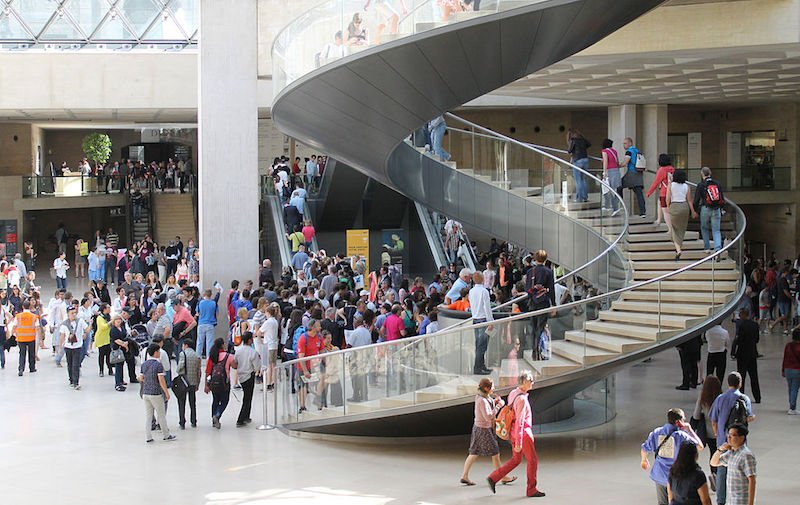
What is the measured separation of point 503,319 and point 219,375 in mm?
3601

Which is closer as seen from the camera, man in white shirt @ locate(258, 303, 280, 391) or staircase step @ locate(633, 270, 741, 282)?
staircase step @ locate(633, 270, 741, 282)

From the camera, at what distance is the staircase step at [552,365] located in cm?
1175

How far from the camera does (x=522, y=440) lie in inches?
391

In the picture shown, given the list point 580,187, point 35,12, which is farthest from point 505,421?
point 35,12

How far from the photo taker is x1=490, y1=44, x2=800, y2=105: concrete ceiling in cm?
1736

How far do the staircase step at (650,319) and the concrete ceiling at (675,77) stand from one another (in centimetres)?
549

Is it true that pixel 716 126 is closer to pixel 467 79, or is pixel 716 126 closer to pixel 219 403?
pixel 467 79

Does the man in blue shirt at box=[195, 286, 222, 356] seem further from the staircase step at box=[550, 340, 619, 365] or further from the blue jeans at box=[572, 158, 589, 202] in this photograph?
the staircase step at box=[550, 340, 619, 365]

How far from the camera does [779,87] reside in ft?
76.9

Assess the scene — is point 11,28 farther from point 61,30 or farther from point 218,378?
point 218,378

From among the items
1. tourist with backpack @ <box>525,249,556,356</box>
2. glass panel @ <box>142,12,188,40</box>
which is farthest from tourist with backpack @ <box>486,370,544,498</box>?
glass panel @ <box>142,12,188,40</box>

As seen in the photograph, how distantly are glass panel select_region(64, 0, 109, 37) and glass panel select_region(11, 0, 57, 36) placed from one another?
53 centimetres

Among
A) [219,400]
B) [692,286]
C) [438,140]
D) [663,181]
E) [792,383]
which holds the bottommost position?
[219,400]

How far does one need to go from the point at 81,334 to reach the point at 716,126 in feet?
79.4
